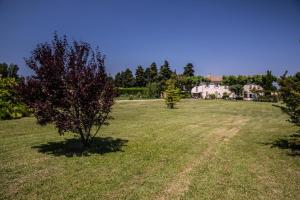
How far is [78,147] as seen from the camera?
12555 mm

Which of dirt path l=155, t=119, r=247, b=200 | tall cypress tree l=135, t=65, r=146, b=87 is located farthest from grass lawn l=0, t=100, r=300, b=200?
tall cypress tree l=135, t=65, r=146, b=87

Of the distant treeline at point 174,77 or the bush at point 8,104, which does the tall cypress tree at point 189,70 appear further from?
the bush at point 8,104

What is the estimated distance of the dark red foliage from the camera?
420 inches

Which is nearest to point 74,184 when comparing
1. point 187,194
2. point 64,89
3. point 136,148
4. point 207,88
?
point 187,194

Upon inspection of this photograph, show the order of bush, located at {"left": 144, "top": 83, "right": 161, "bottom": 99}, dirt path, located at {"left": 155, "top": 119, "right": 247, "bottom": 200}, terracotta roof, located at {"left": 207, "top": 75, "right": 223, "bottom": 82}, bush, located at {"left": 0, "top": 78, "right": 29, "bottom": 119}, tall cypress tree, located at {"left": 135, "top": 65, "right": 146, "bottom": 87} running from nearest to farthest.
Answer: dirt path, located at {"left": 155, "top": 119, "right": 247, "bottom": 200} → bush, located at {"left": 0, "top": 78, "right": 29, "bottom": 119} → bush, located at {"left": 144, "top": 83, "right": 161, "bottom": 99} → terracotta roof, located at {"left": 207, "top": 75, "right": 223, "bottom": 82} → tall cypress tree, located at {"left": 135, "top": 65, "right": 146, "bottom": 87}

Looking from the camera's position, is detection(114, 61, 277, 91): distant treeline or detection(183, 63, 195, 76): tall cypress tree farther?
detection(183, 63, 195, 76): tall cypress tree

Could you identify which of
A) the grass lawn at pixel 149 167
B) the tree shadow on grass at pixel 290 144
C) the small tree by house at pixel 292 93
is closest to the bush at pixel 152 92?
the grass lawn at pixel 149 167

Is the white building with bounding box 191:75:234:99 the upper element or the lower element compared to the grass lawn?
upper

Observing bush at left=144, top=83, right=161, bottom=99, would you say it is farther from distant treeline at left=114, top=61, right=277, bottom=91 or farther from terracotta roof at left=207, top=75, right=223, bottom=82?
terracotta roof at left=207, top=75, right=223, bottom=82

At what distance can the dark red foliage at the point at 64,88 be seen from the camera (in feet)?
35.0

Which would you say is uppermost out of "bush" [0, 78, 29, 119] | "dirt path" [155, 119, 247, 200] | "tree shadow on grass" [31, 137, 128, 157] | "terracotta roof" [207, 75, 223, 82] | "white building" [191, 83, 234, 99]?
"terracotta roof" [207, 75, 223, 82]

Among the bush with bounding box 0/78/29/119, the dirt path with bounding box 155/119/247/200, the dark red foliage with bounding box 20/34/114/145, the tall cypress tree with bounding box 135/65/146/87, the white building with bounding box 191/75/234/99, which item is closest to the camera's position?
the dirt path with bounding box 155/119/247/200

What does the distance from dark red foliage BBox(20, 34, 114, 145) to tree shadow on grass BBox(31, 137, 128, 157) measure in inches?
42.9

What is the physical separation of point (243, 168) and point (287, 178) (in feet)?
4.73
